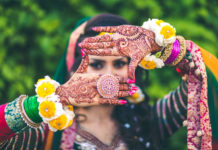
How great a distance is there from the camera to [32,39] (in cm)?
268

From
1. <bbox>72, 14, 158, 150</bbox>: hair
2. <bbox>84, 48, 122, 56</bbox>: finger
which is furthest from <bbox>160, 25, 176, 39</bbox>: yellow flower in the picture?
<bbox>72, 14, 158, 150</bbox>: hair

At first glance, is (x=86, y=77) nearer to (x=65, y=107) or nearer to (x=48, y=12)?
(x=65, y=107)

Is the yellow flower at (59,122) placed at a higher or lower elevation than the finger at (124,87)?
lower

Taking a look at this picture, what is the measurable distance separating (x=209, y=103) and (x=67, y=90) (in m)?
0.76

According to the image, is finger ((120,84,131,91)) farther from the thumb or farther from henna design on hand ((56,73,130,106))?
the thumb

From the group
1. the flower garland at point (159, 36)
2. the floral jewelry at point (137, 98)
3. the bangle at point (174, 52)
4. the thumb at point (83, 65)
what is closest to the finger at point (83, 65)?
the thumb at point (83, 65)

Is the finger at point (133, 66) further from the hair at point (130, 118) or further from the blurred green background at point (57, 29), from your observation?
the blurred green background at point (57, 29)

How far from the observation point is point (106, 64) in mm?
1988

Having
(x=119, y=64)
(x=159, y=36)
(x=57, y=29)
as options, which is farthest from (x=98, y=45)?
(x=57, y=29)

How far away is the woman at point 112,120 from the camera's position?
197cm

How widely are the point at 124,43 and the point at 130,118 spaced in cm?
69

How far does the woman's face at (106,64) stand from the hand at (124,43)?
319mm

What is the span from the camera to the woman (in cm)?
197

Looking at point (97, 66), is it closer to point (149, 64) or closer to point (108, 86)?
point (149, 64)
